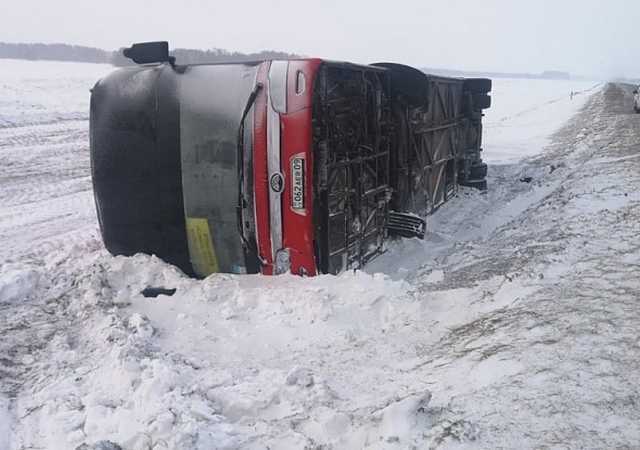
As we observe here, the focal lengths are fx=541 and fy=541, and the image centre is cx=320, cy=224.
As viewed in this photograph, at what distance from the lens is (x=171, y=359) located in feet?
11.5

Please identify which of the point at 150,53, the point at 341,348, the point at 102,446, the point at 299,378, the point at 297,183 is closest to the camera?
the point at 102,446

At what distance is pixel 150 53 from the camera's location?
5191 millimetres

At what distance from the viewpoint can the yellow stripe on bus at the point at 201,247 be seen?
4.83m

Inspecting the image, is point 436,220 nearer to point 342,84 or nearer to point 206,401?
point 342,84

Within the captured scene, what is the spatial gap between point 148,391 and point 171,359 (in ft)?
1.53

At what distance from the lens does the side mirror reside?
5121 millimetres

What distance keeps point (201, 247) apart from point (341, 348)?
1.85 meters

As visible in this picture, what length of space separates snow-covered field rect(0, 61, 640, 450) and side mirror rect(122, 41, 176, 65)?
1.93 m

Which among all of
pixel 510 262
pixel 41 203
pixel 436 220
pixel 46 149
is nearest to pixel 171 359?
pixel 510 262

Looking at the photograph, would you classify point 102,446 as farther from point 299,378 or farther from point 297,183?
point 297,183

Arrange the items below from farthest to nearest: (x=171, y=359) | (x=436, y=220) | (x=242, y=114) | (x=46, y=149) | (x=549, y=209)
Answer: (x=46, y=149), (x=436, y=220), (x=549, y=209), (x=242, y=114), (x=171, y=359)

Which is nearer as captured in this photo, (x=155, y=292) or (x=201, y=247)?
(x=155, y=292)

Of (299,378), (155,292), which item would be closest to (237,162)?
(155,292)

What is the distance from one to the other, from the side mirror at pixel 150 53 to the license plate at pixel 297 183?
5.42ft
